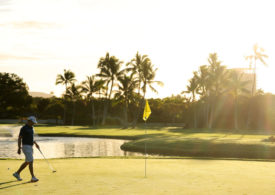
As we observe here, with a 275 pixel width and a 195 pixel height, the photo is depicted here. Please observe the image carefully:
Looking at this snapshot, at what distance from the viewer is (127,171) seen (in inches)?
561

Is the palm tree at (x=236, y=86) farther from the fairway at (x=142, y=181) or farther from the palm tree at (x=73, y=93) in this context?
the fairway at (x=142, y=181)

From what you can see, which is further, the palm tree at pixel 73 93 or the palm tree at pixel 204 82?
the palm tree at pixel 73 93

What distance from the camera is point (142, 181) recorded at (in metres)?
11.7

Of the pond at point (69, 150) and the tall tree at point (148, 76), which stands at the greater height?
the tall tree at point (148, 76)

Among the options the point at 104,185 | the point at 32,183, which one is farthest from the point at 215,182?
the point at 32,183

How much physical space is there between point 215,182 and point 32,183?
5730 mm

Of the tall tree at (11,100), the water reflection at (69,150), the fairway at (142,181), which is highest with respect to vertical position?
the tall tree at (11,100)

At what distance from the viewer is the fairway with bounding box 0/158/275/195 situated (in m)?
10.1

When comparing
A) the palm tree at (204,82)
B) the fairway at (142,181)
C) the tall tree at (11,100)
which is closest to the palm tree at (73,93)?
the tall tree at (11,100)

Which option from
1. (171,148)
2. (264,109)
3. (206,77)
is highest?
(206,77)

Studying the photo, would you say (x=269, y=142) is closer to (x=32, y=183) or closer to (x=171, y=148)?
(x=171, y=148)

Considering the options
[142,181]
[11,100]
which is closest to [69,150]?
[142,181]

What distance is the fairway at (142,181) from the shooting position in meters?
10.1

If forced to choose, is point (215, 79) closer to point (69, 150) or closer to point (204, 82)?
point (204, 82)
